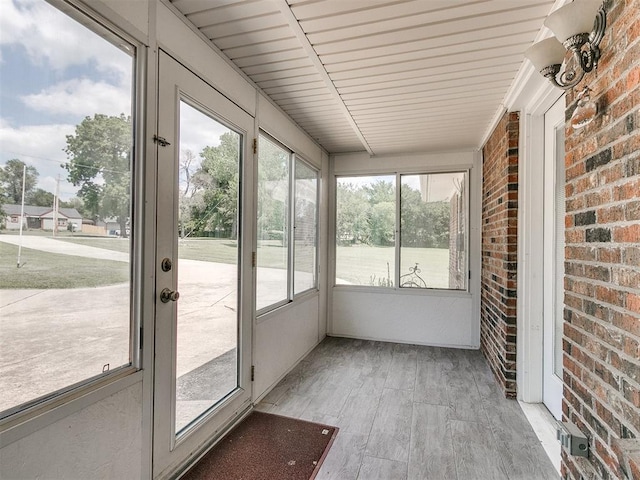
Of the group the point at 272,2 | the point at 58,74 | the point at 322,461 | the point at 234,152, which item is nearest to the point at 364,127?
the point at 234,152

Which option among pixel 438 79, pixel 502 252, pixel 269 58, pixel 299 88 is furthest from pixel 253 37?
pixel 502 252

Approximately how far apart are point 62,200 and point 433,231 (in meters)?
3.68

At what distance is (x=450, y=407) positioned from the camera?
2455 mm

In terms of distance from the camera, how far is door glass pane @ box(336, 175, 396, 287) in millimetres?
4160

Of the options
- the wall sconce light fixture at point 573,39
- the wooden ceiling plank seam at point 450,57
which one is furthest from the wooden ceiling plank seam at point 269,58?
the wall sconce light fixture at point 573,39

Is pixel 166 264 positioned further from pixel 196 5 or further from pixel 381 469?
pixel 381 469

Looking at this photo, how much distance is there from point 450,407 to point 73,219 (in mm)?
2662

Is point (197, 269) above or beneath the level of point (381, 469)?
above

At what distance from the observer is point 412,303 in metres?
4.00

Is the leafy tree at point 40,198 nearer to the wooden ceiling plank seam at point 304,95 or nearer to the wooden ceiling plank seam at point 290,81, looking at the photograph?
the wooden ceiling plank seam at point 290,81

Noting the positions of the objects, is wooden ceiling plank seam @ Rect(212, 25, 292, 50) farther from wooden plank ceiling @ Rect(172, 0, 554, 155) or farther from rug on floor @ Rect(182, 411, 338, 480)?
rug on floor @ Rect(182, 411, 338, 480)

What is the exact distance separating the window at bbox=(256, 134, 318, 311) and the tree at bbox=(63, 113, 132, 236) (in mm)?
1183

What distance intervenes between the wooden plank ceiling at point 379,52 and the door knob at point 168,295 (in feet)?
4.74

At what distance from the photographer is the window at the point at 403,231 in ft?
13.0
